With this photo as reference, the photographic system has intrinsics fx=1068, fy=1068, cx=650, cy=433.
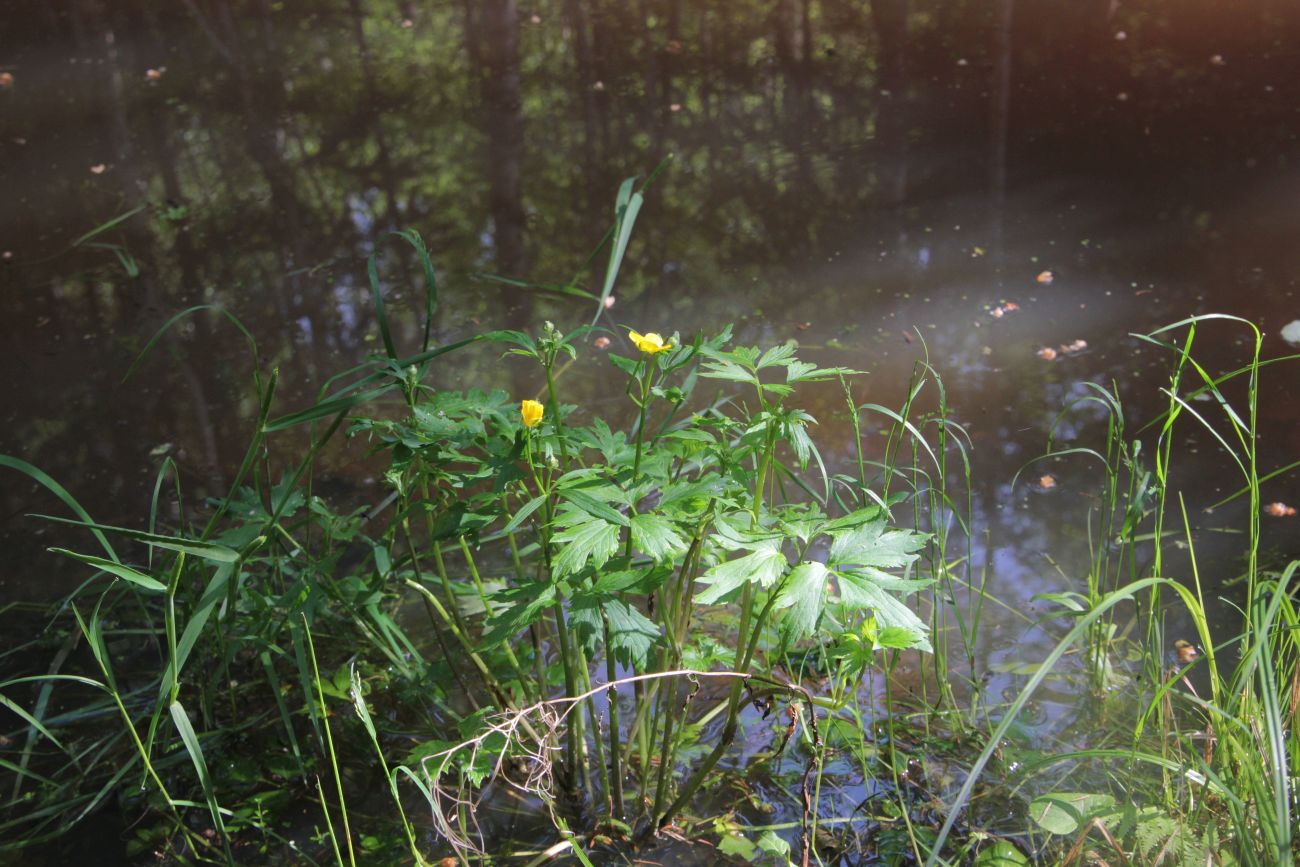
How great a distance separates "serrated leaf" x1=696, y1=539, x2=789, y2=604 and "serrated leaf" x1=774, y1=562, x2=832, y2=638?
0.02 m

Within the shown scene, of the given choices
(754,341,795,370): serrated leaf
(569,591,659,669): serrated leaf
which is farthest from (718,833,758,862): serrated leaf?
(754,341,795,370): serrated leaf

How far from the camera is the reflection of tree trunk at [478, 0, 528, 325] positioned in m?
4.01

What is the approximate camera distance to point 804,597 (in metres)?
1.34

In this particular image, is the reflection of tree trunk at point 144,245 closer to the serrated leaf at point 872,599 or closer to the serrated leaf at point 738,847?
the serrated leaf at point 738,847

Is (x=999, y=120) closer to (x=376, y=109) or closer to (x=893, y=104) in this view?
(x=893, y=104)

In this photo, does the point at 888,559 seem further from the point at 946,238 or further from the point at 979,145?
the point at 979,145

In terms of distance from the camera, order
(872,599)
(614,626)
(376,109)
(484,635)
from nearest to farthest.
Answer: (872,599) < (614,626) < (484,635) < (376,109)

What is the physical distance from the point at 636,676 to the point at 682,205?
2.91 m

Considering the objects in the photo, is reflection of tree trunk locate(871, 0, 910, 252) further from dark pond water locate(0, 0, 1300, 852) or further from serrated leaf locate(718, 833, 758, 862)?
serrated leaf locate(718, 833, 758, 862)

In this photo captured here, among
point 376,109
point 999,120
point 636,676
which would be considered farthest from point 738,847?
point 376,109

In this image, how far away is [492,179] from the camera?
4.48 metres

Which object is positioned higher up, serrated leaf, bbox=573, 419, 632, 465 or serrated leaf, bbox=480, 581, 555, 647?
serrated leaf, bbox=573, 419, 632, 465

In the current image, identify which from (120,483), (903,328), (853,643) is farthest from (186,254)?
(853,643)

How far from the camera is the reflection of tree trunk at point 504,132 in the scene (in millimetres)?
4008
